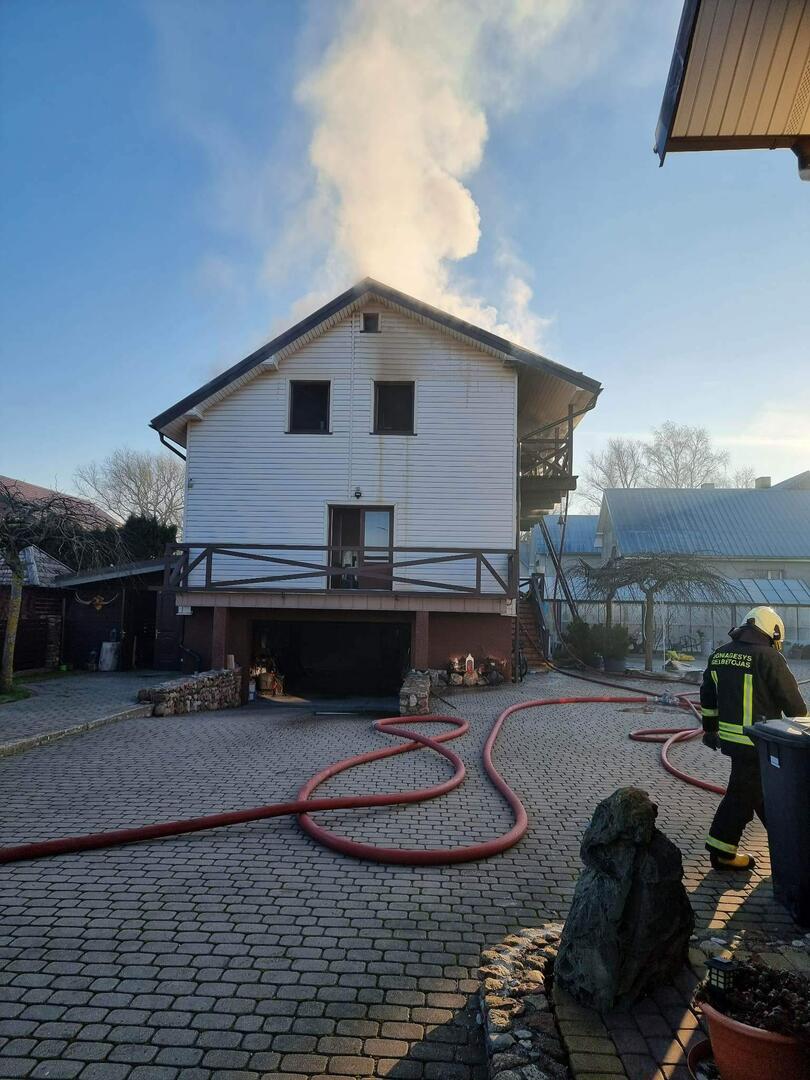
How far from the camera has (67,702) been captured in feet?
36.6

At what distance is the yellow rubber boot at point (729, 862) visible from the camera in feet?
14.4

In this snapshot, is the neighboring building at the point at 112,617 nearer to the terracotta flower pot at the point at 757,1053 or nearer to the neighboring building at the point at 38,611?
the neighboring building at the point at 38,611

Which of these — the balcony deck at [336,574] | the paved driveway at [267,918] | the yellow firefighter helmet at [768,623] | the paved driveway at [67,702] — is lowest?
the paved driveway at [267,918]

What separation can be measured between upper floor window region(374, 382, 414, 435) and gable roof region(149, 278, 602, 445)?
5.61 feet

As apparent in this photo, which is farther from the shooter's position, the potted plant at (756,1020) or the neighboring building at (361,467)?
the neighboring building at (361,467)

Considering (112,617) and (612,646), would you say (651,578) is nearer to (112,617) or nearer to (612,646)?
(612,646)

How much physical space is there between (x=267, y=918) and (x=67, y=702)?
9.10 meters

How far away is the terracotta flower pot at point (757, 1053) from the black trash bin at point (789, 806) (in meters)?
1.86

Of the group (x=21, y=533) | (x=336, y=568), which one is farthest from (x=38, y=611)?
(x=336, y=568)

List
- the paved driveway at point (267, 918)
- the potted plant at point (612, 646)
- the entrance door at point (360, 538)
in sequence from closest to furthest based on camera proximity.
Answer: the paved driveway at point (267, 918), the entrance door at point (360, 538), the potted plant at point (612, 646)

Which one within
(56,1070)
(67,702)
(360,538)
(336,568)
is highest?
(360,538)

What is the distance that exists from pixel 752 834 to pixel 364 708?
29.0ft

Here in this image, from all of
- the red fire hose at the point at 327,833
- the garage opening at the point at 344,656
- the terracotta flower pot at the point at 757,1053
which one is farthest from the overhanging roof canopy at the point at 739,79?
the garage opening at the point at 344,656

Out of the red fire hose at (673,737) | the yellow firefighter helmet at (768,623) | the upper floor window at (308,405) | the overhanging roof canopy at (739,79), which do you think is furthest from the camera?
the upper floor window at (308,405)
